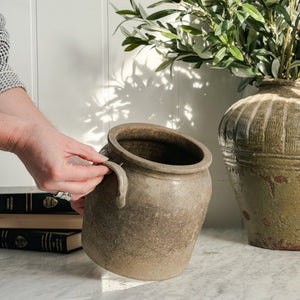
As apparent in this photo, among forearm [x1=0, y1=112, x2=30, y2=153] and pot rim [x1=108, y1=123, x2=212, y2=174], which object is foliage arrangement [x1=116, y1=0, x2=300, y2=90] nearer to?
pot rim [x1=108, y1=123, x2=212, y2=174]

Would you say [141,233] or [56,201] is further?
[56,201]

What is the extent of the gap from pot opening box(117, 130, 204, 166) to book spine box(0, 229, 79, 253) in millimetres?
309

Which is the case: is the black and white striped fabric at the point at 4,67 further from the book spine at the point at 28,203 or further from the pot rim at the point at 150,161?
the book spine at the point at 28,203

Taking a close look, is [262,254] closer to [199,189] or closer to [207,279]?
[207,279]

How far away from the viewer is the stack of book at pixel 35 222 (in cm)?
110

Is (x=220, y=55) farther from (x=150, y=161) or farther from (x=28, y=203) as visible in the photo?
(x=28, y=203)

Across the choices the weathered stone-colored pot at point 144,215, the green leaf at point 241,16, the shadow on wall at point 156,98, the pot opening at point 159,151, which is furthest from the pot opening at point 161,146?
the shadow on wall at point 156,98

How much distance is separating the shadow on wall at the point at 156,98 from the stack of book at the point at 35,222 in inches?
15.7

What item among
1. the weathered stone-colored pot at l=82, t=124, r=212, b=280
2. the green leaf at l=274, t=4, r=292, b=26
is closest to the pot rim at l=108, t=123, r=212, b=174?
the weathered stone-colored pot at l=82, t=124, r=212, b=280

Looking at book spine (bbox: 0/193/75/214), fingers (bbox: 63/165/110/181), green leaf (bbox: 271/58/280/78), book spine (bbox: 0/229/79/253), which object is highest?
green leaf (bbox: 271/58/280/78)

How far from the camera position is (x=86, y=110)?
4.86ft

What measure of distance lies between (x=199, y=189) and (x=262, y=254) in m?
0.39

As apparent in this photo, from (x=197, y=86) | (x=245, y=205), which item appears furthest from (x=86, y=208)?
(x=197, y=86)

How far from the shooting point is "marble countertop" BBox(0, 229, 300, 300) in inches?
31.7
